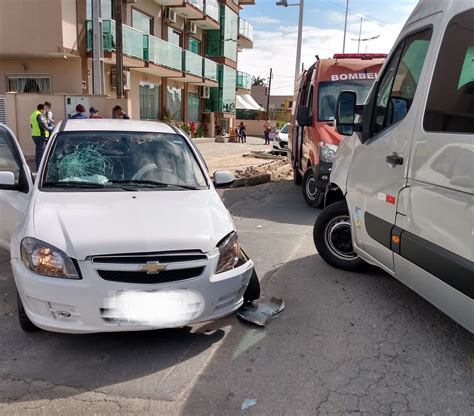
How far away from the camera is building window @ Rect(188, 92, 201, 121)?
1228 inches

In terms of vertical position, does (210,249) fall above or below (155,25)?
below

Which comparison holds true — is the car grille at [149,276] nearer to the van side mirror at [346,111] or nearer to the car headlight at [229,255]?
the car headlight at [229,255]

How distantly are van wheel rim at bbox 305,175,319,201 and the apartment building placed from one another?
31.2 ft

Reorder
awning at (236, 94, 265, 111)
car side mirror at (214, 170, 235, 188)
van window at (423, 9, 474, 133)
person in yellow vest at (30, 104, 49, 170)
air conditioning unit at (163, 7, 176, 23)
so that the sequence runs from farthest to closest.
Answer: awning at (236, 94, 265, 111), air conditioning unit at (163, 7, 176, 23), person in yellow vest at (30, 104, 49, 170), car side mirror at (214, 170, 235, 188), van window at (423, 9, 474, 133)

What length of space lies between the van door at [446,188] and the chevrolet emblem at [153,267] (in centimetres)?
174

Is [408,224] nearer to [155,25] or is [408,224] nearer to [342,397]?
[342,397]

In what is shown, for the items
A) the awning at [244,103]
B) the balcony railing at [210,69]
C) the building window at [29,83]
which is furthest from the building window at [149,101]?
the awning at [244,103]

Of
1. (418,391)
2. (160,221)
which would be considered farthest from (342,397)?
(160,221)

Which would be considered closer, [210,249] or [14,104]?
[210,249]

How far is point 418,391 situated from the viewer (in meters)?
2.91

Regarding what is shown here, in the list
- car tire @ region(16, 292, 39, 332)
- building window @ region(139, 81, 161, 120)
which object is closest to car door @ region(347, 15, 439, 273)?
car tire @ region(16, 292, 39, 332)

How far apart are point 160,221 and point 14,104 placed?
14.9 meters

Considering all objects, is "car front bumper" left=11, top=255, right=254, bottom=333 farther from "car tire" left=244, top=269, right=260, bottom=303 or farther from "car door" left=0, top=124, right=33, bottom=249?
"car door" left=0, top=124, right=33, bottom=249

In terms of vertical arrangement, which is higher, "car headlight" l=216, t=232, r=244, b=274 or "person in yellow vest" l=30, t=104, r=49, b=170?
"person in yellow vest" l=30, t=104, r=49, b=170
